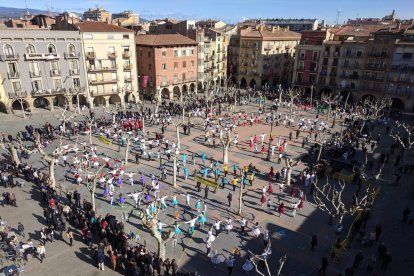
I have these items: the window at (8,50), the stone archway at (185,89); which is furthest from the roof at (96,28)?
the stone archway at (185,89)

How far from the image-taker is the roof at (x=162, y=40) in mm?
66875

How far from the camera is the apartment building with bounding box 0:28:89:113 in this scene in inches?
1981

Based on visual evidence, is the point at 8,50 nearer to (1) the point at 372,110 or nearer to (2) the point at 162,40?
(2) the point at 162,40

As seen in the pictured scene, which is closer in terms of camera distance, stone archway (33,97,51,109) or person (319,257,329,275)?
person (319,257,329,275)

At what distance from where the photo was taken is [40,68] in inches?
2109

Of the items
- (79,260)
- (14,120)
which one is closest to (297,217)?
(79,260)

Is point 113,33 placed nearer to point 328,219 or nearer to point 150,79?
point 150,79

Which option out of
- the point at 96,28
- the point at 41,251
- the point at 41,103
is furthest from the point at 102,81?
the point at 41,251

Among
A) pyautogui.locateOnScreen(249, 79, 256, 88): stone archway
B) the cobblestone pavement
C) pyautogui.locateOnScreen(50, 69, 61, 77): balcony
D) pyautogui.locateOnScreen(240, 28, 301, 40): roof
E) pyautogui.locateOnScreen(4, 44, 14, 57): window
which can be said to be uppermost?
pyautogui.locateOnScreen(240, 28, 301, 40): roof

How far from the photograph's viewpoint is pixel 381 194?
31.8 m

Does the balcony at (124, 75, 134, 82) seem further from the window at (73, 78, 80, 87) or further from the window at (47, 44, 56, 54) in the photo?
the window at (47, 44, 56, 54)

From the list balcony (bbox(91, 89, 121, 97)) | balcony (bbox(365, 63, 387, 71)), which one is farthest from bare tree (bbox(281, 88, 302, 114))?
balcony (bbox(91, 89, 121, 97))

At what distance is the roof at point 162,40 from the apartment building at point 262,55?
17.0 metres

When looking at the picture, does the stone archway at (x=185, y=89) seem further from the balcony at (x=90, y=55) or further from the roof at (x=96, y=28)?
the balcony at (x=90, y=55)
